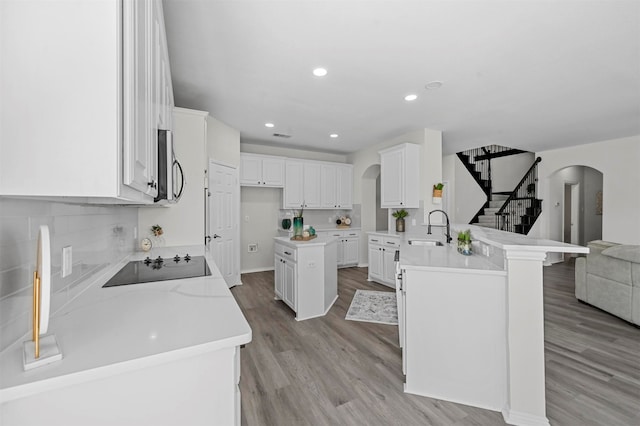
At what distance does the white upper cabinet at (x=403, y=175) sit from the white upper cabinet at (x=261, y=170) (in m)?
2.03

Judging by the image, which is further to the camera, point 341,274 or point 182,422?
point 341,274

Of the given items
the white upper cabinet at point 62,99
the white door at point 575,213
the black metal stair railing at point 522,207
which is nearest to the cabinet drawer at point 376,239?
the black metal stair railing at point 522,207

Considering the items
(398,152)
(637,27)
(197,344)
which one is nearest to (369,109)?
(398,152)

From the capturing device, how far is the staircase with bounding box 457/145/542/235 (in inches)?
251

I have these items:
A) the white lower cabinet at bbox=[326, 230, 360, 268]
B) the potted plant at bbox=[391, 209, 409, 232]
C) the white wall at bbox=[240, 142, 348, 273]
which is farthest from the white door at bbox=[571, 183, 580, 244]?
the white wall at bbox=[240, 142, 348, 273]

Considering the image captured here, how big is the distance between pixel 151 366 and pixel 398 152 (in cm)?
437

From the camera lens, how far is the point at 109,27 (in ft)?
2.22

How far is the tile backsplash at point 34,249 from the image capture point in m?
0.74

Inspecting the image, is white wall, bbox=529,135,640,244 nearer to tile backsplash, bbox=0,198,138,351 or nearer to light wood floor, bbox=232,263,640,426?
light wood floor, bbox=232,263,640,426

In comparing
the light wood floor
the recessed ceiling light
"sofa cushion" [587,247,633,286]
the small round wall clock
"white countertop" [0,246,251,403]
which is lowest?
the light wood floor

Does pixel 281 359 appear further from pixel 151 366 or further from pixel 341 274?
pixel 341 274

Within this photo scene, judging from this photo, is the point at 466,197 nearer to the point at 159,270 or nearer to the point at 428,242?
the point at 428,242

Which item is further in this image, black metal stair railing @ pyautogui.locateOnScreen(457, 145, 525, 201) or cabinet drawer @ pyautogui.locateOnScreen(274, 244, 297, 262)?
black metal stair railing @ pyautogui.locateOnScreen(457, 145, 525, 201)

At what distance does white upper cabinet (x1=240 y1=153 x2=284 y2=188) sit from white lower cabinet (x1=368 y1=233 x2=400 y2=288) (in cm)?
211
